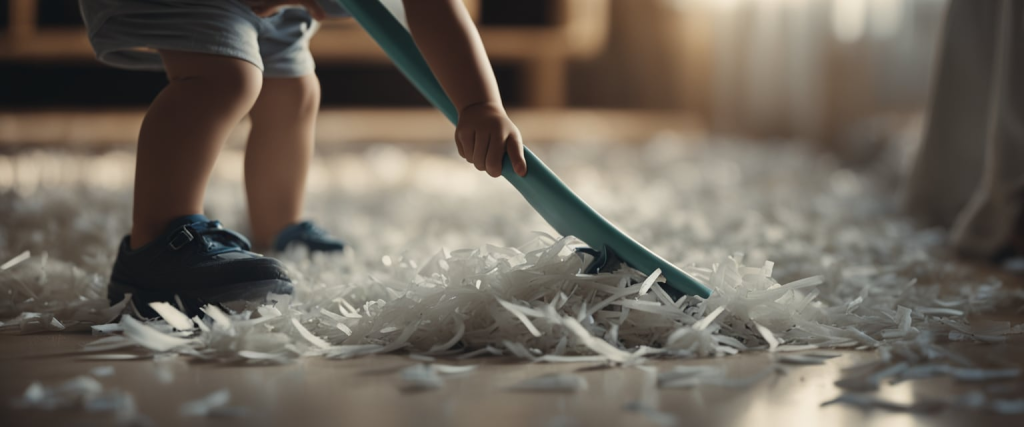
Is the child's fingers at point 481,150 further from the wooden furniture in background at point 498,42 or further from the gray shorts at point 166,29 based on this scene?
the wooden furniture in background at point 498,42

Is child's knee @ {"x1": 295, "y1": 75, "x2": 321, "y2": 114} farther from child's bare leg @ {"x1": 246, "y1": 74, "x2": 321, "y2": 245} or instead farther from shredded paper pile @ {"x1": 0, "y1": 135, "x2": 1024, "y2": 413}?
shredded paper pile @ {"x1": 0, "y1": 135, "x2": 1024, "y2": 413}

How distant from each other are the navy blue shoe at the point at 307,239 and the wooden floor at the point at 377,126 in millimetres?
1243

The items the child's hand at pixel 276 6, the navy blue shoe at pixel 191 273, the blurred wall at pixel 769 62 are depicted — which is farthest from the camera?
the blurred wall at pixel 769 62

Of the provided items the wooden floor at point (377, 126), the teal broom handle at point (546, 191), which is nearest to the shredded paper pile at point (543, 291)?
the teal broom handle at point (546, 191)

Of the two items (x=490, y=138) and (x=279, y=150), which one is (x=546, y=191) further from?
(x=279, y=150)

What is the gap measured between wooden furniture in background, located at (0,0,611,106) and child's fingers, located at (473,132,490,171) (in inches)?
68.9

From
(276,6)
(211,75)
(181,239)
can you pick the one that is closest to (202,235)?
(181,239)

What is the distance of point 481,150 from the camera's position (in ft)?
2.11

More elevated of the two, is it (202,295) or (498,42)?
(498,42)

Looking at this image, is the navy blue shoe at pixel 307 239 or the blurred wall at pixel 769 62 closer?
the navy blue shoe at pixel 307 239

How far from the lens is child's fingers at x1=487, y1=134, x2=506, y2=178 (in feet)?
2.09

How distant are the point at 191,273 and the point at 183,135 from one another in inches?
4.3

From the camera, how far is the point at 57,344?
1.98 ft

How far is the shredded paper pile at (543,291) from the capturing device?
57 cm
